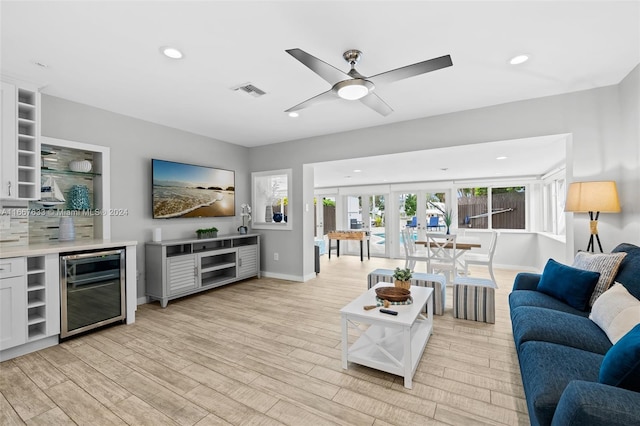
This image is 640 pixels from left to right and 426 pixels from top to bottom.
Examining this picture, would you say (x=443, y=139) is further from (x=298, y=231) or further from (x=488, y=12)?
(x=298, y=231)

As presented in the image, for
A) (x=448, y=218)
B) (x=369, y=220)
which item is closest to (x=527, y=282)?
(x=448, y=218)

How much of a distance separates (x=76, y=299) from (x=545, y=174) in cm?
822

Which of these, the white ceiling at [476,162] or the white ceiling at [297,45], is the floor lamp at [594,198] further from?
the white ceiling at [297,45]

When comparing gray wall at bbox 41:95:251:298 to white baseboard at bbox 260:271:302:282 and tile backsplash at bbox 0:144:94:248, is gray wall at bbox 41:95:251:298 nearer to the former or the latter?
tile backsplash at bbox 0:144:94:248

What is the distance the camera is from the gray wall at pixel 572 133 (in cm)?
278

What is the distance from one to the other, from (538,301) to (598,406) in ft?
5.33

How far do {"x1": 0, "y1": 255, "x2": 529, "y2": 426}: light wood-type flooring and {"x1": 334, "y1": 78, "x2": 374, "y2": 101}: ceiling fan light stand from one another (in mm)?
2134

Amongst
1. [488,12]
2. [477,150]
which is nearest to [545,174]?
[477,150]

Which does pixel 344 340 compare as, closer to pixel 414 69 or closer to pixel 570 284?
pixel 570 284

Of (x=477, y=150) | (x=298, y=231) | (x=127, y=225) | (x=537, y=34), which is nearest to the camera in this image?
(x=537, y=34)

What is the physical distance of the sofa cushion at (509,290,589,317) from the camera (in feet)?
7.20

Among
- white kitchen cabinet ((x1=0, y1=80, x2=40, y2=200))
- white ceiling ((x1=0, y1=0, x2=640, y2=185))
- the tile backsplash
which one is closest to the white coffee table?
white ceiling ((x1=0, y1=0, x2=640, y2=185))

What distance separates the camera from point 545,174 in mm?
6199

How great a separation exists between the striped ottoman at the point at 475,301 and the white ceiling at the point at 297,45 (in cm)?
213
